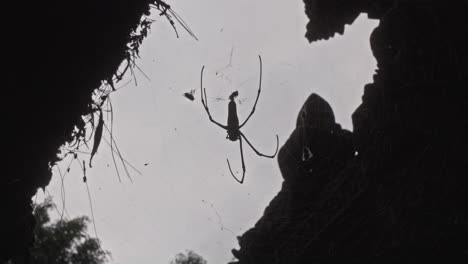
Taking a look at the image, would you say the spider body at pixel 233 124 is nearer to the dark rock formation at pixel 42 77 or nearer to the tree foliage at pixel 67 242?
the dark rock formation at pixel 42 77

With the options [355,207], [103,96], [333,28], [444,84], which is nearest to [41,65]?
[103,96]

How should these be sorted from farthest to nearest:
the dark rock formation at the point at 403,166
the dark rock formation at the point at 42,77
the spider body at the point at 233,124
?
the spider body at the point at 233,124 < the dark rock formation at the point at 403,166 < the dark rock formation at the point at 42,77

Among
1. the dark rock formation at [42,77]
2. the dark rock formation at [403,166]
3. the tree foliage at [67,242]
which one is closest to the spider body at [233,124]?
the dark rock formation at [403,166]

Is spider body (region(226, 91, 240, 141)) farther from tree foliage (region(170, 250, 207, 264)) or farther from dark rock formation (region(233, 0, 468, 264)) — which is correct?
tree foliage (region(170, 250, 207, 264))

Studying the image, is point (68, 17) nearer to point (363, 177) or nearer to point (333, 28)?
point (363, 177)

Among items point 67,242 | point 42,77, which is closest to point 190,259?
point 67,242

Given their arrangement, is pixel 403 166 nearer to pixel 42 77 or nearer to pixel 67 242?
pixel 42 77
